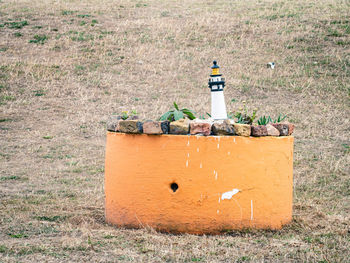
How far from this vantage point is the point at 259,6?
2119 cm

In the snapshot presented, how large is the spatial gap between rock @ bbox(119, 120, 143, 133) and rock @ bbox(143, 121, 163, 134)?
0.22ft

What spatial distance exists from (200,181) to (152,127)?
2.36ft

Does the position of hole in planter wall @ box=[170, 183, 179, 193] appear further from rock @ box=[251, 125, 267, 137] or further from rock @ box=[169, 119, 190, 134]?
rock @ box=[251, 125, 267, 137]

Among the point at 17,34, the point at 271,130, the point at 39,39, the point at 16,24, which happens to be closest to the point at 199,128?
the point at 271,130

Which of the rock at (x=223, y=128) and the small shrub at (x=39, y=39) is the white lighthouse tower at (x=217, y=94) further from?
the small shrub at (x=39, y=39)

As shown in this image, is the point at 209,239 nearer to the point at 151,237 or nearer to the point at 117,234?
the point at 151,237

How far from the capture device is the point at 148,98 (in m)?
13.6

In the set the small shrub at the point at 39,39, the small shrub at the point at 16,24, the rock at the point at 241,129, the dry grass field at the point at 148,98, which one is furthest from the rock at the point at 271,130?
the small shrub at the point at 16,24

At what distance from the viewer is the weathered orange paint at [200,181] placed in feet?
15.7

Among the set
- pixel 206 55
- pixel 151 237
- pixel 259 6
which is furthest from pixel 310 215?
pixel 259 6

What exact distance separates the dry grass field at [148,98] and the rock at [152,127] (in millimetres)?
1007

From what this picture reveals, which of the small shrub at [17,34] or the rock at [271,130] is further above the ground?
the small shrub at [17,34]

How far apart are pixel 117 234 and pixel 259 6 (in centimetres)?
1810

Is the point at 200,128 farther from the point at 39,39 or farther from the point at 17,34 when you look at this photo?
the point at 17,34
